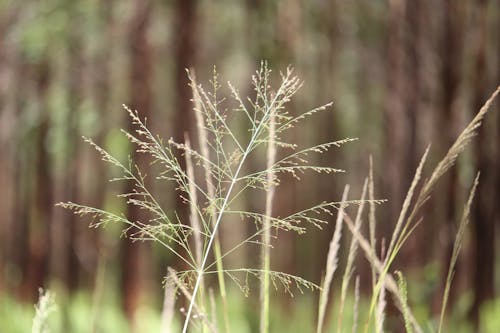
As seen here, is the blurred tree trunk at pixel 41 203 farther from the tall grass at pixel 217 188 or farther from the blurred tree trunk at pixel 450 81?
the tall grass at pixel 217 188

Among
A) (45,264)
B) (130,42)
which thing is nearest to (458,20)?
(130,42)

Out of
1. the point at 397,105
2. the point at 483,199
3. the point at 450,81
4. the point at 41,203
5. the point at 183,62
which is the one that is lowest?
the point at 41,203

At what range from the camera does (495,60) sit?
17.5ft

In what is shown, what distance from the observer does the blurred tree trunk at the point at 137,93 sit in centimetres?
489

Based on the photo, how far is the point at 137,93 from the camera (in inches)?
196

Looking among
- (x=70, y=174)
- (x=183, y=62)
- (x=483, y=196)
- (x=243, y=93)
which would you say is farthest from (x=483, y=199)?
(x=70, y=174)

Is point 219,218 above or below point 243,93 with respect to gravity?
below

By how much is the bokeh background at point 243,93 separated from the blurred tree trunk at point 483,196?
11 millimetres

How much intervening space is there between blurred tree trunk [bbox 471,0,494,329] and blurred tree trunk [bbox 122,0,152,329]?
69.9 inches

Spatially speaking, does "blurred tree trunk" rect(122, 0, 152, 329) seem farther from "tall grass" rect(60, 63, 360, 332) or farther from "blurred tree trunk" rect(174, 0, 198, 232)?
"tall grass" rect(60, 63, 360, 332)

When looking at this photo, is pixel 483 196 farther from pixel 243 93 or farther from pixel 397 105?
pixel 243 93

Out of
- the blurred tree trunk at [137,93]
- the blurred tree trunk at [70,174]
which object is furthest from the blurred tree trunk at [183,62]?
the blurred tree trunk at [70,174]

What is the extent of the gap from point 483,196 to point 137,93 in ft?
6.57

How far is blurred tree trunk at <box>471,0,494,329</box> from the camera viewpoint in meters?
4.62
